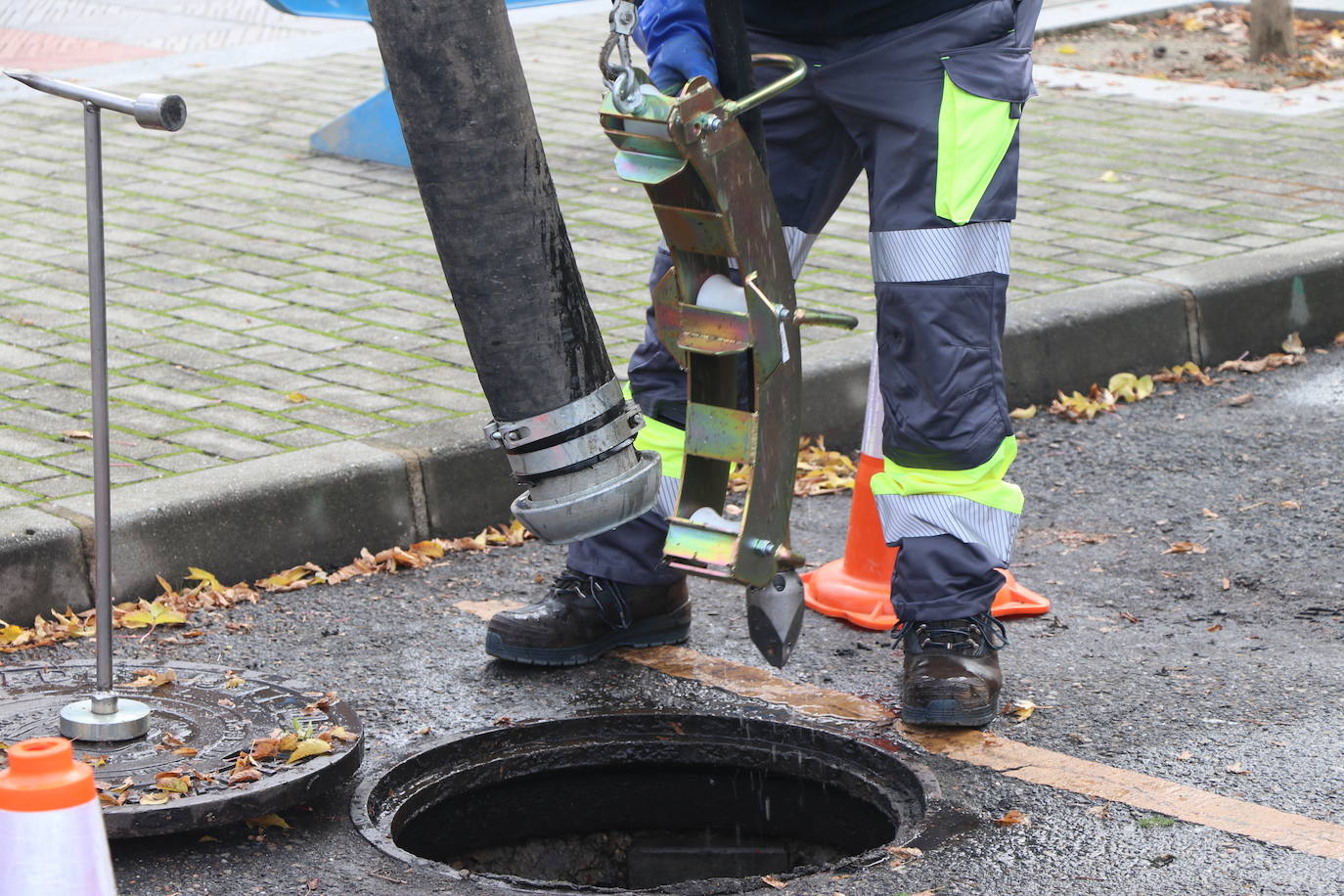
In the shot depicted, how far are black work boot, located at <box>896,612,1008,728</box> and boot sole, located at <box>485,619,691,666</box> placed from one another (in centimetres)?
54

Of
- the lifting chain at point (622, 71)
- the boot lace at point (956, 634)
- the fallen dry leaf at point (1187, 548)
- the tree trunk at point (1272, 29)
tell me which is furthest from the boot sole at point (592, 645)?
the tree trunk at point (1272, 29)

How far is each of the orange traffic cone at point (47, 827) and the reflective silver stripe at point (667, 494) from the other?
179 cm

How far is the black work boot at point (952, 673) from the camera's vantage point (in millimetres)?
3441

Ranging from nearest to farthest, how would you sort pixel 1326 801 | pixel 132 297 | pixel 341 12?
pixel 1326 801, pixel 132 297, pixel 341 12

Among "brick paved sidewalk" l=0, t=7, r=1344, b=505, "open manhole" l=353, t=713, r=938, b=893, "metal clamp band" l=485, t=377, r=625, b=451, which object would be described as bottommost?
"open manhole" l=353, t=713, r=938, b=893

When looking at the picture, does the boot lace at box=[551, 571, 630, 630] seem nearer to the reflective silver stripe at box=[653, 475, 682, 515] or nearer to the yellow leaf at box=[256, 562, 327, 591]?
the reflective silver stripe at box=[653, 475, 682, 515]

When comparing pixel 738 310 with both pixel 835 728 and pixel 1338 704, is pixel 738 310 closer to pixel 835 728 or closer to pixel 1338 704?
pixel 835 728

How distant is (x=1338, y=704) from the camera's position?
3.52 meters

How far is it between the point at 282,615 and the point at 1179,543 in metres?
1.99

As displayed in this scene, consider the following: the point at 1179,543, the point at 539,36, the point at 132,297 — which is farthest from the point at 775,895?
the point at 539,36

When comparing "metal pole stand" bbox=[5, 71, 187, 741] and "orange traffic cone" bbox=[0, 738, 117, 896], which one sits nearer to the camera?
"orange traffic cone" bbox=[0, 738, 117, 896]

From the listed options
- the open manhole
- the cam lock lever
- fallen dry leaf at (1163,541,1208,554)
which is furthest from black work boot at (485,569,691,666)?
fallen dry leaf at (1163,541,1208,554)

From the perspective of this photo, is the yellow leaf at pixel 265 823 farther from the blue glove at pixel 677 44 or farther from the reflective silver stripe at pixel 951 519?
the blue glove at pixel 677 44

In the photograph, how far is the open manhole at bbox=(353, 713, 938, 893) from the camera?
11.2ft
